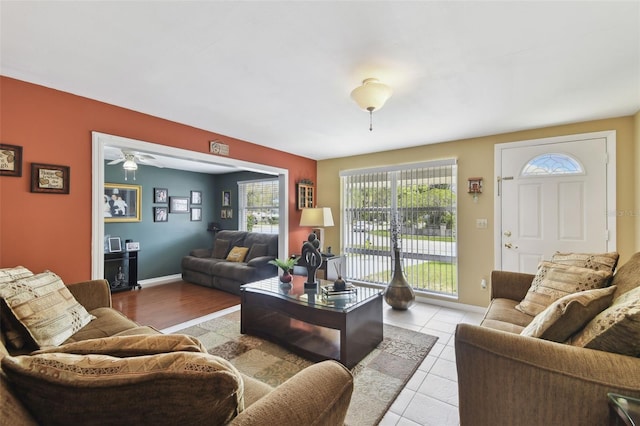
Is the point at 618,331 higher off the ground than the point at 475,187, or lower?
lower

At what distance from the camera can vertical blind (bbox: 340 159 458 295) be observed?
12.9ft

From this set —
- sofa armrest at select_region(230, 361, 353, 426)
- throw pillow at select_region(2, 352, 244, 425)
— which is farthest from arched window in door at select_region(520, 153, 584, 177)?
throw pillow at select_region(2, 352, 244, 425)

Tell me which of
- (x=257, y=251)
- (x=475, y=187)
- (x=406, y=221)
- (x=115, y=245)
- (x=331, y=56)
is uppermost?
(x=331, y=56)

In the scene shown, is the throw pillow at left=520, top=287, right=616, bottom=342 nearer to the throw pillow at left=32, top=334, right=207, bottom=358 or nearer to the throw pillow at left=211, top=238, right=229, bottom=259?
the throw pillow at left=32, top=334, right=207, bottom=358

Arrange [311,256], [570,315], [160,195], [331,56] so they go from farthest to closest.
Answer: [160,195]
[311,256]
[331,56]
[570,315]

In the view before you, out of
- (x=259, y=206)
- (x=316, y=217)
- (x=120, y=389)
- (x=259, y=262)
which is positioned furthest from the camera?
(x=259, y=206)

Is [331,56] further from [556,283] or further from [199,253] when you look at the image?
[199,253]

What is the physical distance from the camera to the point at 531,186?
3.32m

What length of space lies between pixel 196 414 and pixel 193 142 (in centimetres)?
311

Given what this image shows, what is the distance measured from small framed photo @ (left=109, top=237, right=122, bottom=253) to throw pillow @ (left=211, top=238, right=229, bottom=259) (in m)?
1.56

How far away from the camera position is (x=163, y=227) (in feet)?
18.5

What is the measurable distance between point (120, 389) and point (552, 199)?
4.07 meters

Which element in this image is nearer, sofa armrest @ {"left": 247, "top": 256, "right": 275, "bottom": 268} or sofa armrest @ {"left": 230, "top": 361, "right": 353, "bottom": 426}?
sofa armrest @ {"left": 230, "top": 361, "right": 353, "bottom": 426}

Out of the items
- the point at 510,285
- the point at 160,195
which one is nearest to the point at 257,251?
the point at 160,195
